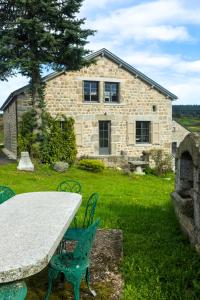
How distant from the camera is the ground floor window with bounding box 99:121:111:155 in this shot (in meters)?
19.6

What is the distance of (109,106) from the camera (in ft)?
64.1

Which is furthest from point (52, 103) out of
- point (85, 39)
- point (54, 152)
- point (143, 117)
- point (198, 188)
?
point (198, 188)

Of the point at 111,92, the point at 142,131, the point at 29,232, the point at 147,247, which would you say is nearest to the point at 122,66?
the point at 111,92

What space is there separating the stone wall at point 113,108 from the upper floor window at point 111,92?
0.86ft

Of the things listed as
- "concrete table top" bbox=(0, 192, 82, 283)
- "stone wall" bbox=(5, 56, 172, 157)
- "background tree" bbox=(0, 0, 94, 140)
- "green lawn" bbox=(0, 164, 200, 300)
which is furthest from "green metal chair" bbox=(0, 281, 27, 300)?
"stone wall" bbox=(5, 56, 172, 157)

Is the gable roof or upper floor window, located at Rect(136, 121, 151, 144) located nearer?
the gable roof

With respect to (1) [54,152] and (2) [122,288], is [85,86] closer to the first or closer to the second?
(1) [54,152]

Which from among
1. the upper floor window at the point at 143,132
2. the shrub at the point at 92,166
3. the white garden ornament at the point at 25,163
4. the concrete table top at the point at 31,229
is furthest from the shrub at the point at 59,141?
the concrete table top at the point at 31,229

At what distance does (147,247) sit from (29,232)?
291 centimetres

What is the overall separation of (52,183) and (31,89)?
18.9ft

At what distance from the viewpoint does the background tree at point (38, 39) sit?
600 inches

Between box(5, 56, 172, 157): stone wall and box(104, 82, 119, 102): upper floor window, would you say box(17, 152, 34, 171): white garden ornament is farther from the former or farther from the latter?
box(104, 82, 119, 102): upper floor window

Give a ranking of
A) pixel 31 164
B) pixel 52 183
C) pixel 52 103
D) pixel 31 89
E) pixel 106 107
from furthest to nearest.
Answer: pixel 106 107, pixel 52 103, pixel 31 89, pixel 31 164, pixel 52 183

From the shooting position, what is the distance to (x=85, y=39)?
16.4 metres
